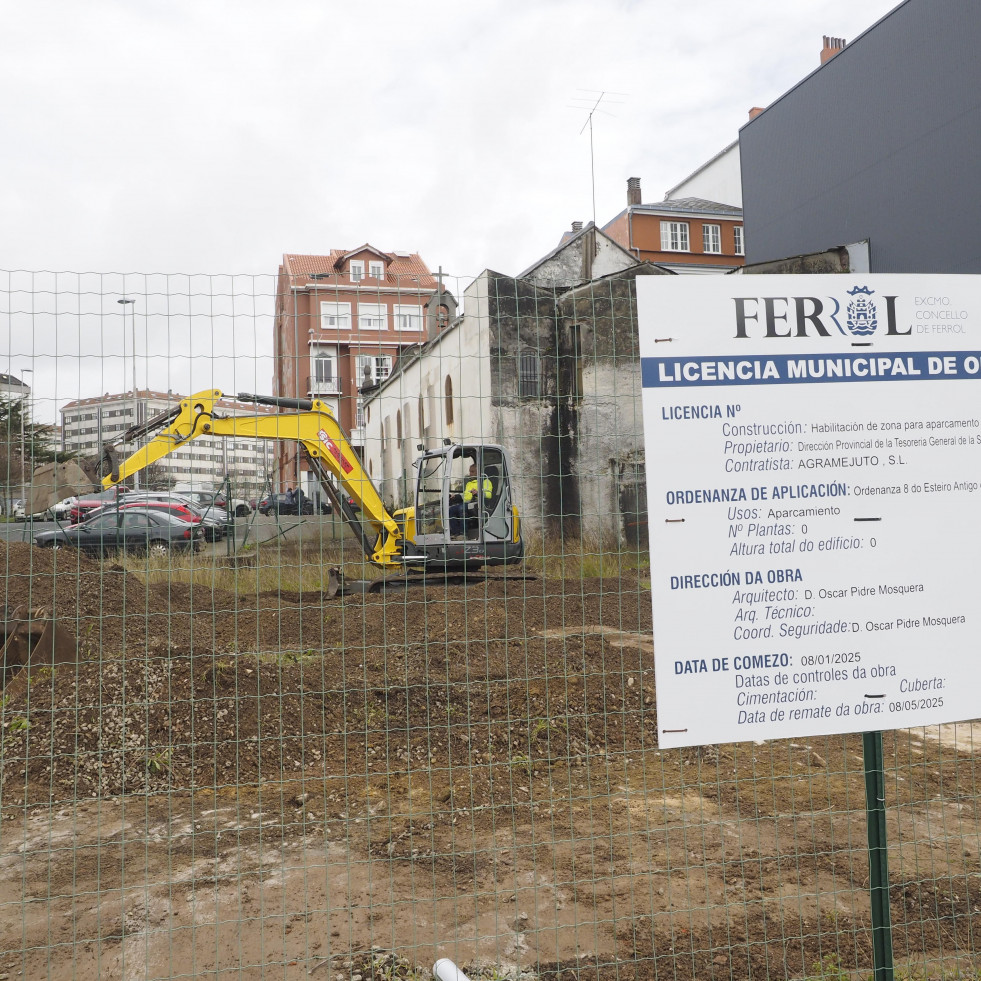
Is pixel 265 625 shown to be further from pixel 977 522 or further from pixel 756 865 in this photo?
pixel 977 522

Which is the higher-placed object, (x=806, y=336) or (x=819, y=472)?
(x=806, y=336)

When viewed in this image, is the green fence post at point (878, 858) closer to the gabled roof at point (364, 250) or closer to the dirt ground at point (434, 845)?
the dirt ground at point (434, 845)

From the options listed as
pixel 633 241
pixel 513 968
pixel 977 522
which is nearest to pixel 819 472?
pixel 977 522

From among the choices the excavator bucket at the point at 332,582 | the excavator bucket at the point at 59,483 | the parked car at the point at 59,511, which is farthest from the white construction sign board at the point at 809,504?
the excavator bucket at the point at 332,582

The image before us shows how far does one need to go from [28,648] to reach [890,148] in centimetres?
2547

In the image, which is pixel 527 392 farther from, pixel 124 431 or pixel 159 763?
pixel 124 431

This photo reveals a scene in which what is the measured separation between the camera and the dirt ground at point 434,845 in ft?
13.2

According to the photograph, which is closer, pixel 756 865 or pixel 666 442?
pixel 666 442

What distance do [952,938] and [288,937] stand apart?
116 inches

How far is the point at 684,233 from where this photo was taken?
52781 millimetres

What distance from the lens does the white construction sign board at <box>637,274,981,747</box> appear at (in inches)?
123

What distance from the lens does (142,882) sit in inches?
189

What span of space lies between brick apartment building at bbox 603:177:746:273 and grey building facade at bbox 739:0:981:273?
19831mm

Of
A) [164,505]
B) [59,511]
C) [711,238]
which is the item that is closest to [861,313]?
[59,511]
